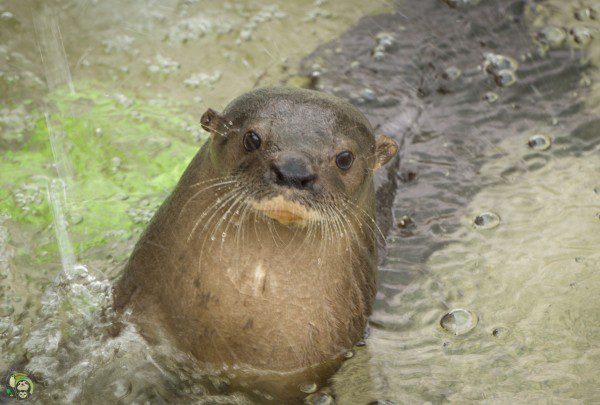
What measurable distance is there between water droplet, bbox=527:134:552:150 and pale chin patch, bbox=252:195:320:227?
2340mm

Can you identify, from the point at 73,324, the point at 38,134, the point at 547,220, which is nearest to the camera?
the point at 73,324

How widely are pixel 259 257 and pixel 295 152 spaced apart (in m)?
0.46

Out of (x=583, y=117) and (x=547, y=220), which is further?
(x=583, y=117)

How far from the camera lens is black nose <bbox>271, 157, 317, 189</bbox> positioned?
3.03 meters

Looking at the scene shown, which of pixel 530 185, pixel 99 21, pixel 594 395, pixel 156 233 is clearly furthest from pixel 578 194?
pixel 99 21

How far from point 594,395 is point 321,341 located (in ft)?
3.64

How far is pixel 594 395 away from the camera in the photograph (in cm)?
349

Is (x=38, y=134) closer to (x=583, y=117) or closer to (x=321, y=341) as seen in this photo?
(x=321, y=341)

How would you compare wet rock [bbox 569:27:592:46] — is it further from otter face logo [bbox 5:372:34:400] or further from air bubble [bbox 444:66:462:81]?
otter face logo [bbox 5:372:34:400]

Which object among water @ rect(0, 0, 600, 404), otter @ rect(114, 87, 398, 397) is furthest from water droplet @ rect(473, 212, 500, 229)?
otter @ rect(114, 87, 398, 397)

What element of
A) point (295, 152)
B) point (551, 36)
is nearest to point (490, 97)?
point (551, 36)

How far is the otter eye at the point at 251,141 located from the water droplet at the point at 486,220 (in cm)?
169

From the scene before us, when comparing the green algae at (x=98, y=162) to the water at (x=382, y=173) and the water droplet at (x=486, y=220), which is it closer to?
the water at (x=382, y=173)

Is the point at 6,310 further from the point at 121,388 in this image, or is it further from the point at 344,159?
the point at 344,159
